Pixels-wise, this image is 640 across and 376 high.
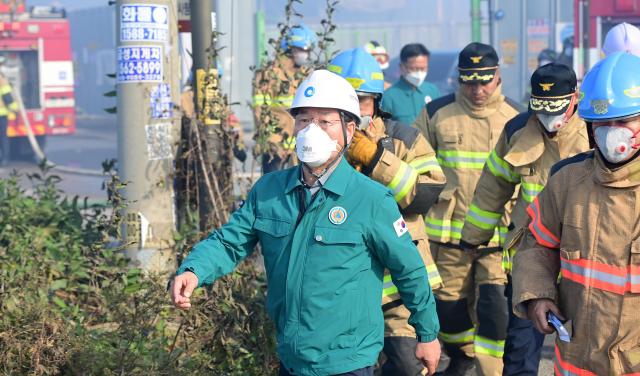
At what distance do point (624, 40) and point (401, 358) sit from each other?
2643 millimetres

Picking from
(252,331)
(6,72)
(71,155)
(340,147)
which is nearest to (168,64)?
(252,331)

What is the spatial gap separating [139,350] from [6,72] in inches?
630

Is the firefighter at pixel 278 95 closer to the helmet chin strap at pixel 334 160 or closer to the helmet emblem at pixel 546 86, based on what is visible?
the helmet emblem at pixel 546 86

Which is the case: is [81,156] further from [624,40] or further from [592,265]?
[592,265]

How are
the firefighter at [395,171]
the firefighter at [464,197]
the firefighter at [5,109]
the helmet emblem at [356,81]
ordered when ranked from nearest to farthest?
the firefighter at [395,171] → the helmet emblem at [356,81] → the firefighter at [464,197] → the firefighter at [5,109]

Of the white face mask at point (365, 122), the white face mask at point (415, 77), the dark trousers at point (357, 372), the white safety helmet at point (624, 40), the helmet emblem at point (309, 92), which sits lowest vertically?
the dark trousers at point (357, 372)

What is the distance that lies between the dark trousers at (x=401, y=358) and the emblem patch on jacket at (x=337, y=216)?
162 cm

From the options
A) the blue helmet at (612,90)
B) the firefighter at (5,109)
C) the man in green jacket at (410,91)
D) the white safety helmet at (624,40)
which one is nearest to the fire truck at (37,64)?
the firefighter at (5,109)

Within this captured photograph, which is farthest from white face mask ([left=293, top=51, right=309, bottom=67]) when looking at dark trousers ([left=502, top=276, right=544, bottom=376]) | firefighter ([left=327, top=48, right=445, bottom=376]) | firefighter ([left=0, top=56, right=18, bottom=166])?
firefighter ([left=0, top=56, right=18, bottom=166])

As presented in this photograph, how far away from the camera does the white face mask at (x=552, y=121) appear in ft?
18.7

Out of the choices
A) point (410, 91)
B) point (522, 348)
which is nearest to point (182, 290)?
point (522, 348)

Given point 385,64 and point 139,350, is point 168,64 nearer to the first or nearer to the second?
point 139,350

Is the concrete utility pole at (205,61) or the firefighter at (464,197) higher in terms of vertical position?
the concrete utility pole at (205,61)

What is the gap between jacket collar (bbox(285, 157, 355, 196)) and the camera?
4.13 m
